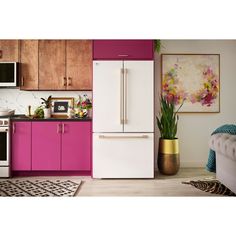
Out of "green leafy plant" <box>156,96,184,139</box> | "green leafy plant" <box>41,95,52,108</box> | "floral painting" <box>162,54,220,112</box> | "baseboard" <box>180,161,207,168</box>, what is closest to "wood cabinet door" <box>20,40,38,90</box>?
"green leafy plant" <box>41,95,52,108</box>

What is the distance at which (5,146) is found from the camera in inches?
182

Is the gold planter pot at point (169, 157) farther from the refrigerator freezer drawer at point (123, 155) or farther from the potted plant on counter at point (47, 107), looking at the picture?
the potted plant on counter at point (47, 107)

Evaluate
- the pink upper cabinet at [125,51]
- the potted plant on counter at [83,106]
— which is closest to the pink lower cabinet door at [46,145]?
the potted plant on counter at [83,106]

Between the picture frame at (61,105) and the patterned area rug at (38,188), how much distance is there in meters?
1.26

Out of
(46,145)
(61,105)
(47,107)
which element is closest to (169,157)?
(46,145)

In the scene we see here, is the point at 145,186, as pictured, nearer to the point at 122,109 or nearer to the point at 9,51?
the point at 122,109

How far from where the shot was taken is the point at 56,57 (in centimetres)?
489

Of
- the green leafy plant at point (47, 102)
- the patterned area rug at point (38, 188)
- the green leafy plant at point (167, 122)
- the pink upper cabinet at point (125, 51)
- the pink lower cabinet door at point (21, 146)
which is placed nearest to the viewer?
the patterned area rug at point (38, 188)

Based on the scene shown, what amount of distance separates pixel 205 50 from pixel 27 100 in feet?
10.4

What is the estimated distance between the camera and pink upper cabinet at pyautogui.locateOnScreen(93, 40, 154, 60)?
178 inches

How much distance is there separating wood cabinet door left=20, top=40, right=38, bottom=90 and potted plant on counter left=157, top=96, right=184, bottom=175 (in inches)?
80.1

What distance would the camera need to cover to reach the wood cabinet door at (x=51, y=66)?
488cm

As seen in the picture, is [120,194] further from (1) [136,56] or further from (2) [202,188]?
(1) [136,56]
